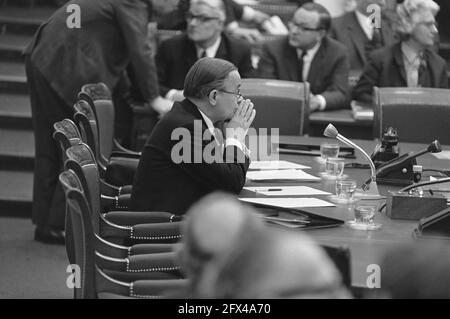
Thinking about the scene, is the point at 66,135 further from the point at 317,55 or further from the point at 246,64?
the point at 317,55

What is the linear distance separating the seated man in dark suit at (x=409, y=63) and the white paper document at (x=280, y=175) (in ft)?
7.57

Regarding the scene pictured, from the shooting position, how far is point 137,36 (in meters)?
5.62

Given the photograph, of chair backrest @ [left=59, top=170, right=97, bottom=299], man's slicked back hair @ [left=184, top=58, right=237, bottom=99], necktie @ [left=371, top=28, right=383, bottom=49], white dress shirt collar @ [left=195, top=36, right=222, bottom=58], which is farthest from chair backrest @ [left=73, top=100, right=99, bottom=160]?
necktie @ [left=371, top=28, right=383, bottom=49]

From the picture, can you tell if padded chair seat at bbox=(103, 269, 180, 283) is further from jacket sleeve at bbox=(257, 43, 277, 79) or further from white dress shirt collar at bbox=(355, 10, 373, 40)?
white dress shirt collar at bbox=(355, 10, 373, 40)

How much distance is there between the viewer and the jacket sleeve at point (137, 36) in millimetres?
5625

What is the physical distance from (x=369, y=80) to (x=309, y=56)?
1.37 ft

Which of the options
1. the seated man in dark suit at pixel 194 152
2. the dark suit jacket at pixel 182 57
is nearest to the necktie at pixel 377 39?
the dark suit jacket at pixel 182 57

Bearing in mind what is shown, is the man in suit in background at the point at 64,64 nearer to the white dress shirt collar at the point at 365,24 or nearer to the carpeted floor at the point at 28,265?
the carpeted floor at the point at 28,265

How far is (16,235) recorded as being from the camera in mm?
5848

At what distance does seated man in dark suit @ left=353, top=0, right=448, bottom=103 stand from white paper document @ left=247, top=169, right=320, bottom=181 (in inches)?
90.9

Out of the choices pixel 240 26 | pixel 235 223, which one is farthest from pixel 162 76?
pixel 235 223

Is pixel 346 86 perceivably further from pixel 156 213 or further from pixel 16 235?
pixel 156 213

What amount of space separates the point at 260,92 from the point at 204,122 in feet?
5.37
